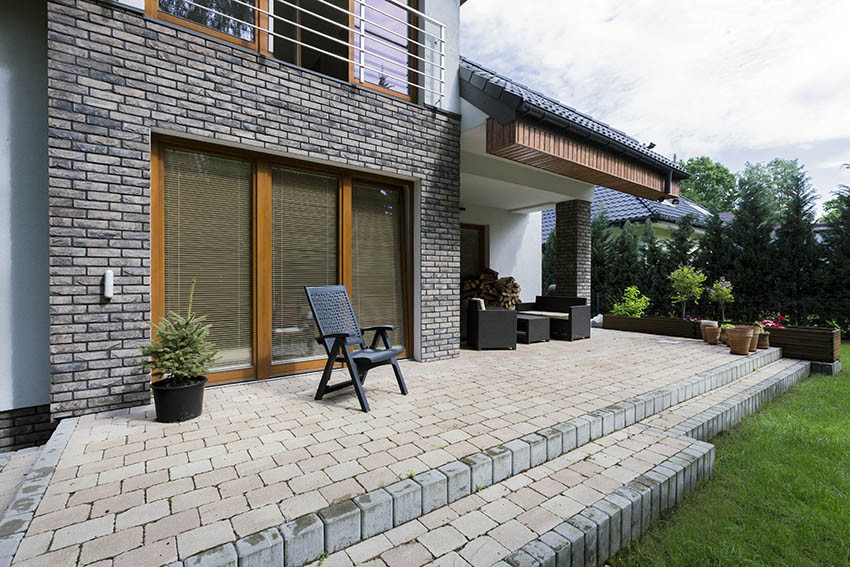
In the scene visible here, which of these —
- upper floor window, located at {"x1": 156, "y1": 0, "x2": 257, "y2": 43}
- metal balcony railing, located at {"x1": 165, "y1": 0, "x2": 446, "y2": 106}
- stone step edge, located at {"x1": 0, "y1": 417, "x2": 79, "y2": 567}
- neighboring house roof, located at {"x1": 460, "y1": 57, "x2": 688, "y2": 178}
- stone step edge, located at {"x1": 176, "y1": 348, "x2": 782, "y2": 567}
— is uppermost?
metal balcony railing, located at {"x1": 165, "y1": 0, "x2": 446, "y2": 106}

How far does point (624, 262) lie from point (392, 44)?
9.29m

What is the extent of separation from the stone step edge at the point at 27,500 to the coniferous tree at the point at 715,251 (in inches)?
479

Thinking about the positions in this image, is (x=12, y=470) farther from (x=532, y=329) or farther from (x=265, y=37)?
(x=532, y=329)

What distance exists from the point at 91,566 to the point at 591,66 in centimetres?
954

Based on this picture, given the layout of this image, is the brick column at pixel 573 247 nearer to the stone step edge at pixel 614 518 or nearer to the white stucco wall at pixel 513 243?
the white stucco wall at pixel 513 243

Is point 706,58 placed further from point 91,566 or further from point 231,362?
point 91,566

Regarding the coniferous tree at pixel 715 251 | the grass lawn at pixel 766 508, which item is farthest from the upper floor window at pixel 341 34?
the coniferous tree at pixel 715 251

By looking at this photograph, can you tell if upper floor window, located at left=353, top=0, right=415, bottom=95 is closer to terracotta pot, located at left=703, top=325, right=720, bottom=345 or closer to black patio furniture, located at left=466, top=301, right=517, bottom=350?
black patio furniture, located at left=466, top=301, right=517, bottom=350

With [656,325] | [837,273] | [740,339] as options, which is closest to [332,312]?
[740,339]

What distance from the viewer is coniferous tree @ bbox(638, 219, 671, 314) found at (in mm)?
10469

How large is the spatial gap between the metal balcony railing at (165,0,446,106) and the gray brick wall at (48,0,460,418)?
0.92 m

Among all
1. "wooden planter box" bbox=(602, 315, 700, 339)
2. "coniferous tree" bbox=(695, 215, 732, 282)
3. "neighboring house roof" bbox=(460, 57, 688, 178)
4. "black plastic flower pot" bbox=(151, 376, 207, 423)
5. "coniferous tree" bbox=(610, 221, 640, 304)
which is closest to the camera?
"black plastic flower pot" bbox=(151, 376, 207, 423)

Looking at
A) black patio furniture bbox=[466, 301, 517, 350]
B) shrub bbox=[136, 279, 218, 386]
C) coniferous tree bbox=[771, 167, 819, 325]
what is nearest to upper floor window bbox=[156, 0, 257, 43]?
shrub bbox=[136, 279, 218, 386]

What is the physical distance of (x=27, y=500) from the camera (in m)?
1.79
